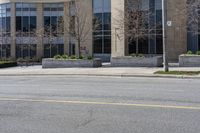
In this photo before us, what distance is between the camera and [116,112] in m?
10.7

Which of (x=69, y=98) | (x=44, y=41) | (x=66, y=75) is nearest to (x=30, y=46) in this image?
(x=44, y=41)

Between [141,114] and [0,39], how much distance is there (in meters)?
49.7

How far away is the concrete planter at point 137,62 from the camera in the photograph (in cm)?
3206

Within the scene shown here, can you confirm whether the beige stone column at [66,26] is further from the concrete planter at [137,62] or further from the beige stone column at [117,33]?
the concrete planter at [137,62]

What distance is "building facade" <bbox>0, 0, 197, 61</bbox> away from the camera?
43.3 metres

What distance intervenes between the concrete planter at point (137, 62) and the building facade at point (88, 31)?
6.85 meters

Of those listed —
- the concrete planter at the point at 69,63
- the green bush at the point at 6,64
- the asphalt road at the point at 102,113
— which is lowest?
→ the asphalt road at the point at 102,113

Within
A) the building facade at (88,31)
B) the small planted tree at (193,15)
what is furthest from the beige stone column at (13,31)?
the small planted tree at (193,15)

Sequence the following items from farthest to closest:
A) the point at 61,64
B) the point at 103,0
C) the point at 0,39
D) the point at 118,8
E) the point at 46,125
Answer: the point at 0,39 < the point at 103,0 < the point at 118,8 < the point at 61,64 < the point at 46,125

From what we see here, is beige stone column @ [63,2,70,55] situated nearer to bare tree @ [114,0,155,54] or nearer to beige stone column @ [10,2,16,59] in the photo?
beige stone column @ [10,2,16,59]

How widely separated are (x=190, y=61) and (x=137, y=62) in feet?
12.8

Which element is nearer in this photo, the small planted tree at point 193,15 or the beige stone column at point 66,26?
the small planted tree at point 193,15

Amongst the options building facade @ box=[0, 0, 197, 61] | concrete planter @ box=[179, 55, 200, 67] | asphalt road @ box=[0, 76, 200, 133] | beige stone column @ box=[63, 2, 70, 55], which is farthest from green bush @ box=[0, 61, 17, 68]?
asphalt road @ box=[0, 76, 200, 133]

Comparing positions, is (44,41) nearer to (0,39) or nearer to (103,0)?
(0,39)
